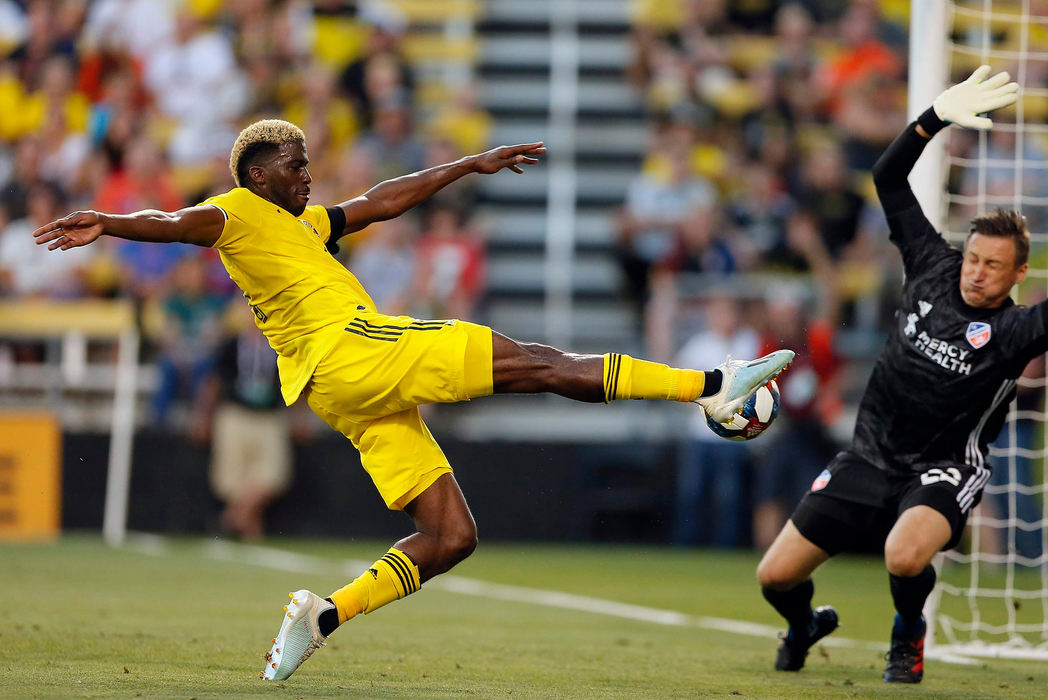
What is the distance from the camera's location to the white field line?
29.0ft

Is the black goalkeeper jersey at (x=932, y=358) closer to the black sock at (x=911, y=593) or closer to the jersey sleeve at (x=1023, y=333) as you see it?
the jersey sleeve at (x=1023, y=333)

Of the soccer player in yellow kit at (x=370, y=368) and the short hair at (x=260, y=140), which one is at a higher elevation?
the short hair at (x=260, y=140)

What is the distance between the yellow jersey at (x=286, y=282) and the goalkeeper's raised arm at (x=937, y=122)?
95.2 inches

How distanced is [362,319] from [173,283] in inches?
368

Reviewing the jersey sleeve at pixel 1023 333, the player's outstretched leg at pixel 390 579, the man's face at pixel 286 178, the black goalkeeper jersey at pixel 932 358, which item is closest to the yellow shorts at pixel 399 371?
the player's outstretched leg at pixel 390 579

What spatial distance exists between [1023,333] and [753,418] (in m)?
1.24

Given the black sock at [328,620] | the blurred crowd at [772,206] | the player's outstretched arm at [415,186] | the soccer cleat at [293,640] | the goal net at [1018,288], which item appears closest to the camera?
the soccer cleat at [293,640]

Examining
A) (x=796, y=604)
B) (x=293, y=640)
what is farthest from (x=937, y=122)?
(x=293, y=640)

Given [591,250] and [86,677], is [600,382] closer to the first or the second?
[86,677]

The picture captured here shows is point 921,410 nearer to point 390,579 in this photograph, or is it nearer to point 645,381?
point 645,381

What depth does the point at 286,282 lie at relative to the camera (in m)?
6.02

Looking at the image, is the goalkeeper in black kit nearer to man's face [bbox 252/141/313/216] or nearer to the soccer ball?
the soccer ball

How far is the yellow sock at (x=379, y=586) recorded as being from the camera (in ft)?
19.3

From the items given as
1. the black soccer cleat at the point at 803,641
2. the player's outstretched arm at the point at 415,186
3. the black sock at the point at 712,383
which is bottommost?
the black soccer cleat at the point at 803,641
